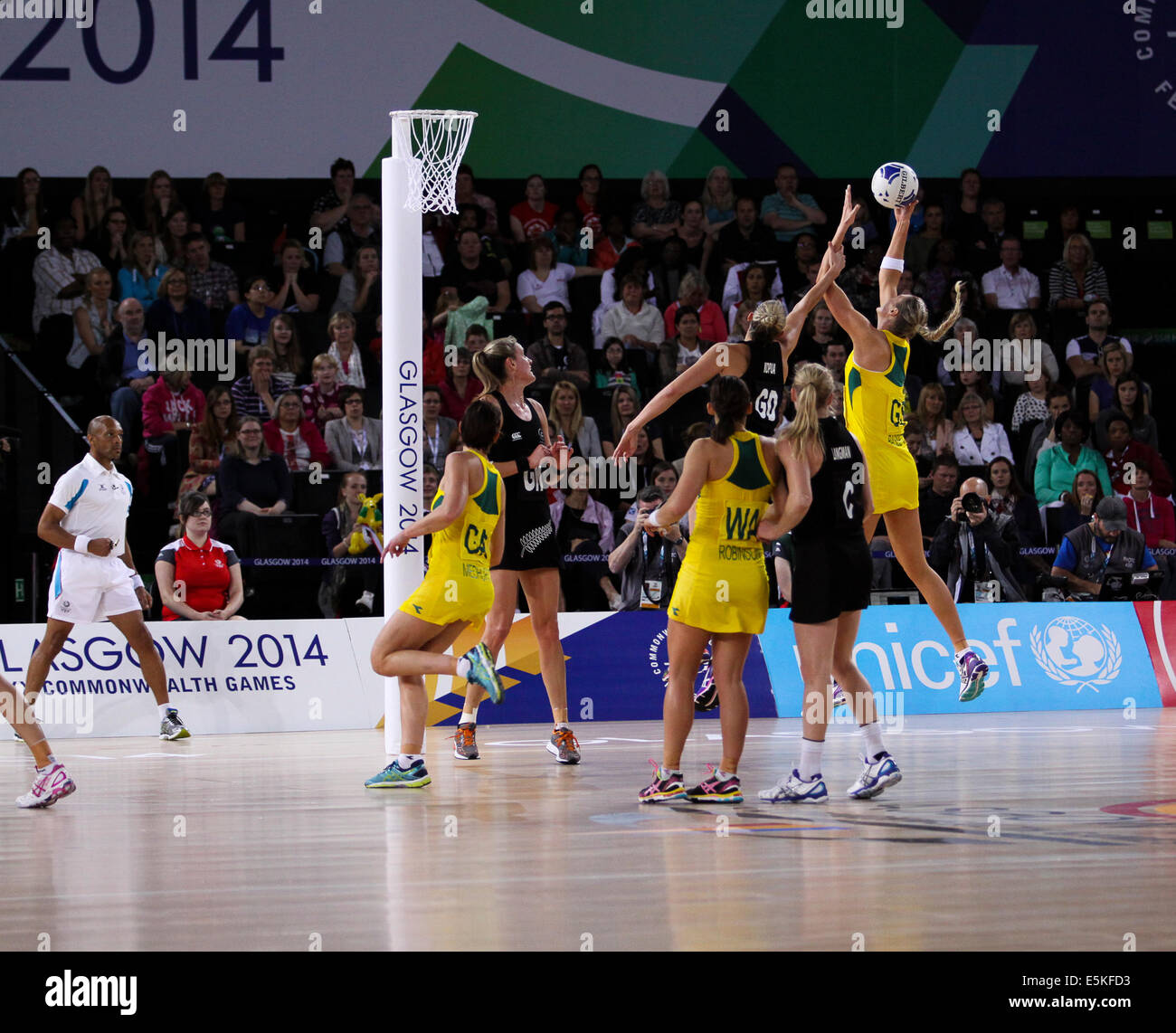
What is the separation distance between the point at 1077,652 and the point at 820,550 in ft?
21.9

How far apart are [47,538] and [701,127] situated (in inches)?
436

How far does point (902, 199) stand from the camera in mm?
8750

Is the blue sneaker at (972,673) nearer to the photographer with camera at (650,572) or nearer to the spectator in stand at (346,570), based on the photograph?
the photographer with camera at (650,572)

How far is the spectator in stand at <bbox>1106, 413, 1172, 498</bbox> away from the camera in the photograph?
52.8 feet

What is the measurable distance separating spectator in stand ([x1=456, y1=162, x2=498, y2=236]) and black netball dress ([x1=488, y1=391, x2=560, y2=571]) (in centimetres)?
852

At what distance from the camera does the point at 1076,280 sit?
18.2m

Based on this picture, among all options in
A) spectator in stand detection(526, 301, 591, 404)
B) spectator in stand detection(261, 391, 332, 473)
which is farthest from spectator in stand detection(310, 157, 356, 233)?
spectator in stand detection(261, 391, 332, 473)

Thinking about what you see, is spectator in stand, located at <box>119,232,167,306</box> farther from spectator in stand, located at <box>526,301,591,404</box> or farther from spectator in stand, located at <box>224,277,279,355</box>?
spectator in stand, located at <box>526,301,591,404</box>

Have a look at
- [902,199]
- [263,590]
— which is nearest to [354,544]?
[263,590]

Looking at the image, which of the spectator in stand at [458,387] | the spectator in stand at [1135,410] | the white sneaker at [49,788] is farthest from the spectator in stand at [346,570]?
the spectator in stand at [1135,410]

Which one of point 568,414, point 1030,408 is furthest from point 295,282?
point 1030,408

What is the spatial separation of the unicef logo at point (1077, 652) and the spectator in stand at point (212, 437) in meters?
7.39

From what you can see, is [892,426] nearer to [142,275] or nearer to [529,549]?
[529,549]

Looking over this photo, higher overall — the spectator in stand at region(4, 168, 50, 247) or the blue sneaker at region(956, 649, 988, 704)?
the spectator in stand at region(4, 168, 50, 247)
